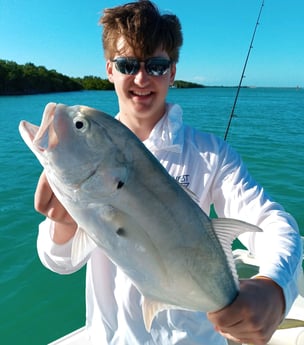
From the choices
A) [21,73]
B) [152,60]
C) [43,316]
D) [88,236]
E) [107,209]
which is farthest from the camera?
[21,73]

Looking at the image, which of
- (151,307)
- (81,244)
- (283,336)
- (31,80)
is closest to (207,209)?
(151,307)

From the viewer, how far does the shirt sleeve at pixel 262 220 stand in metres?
1.50

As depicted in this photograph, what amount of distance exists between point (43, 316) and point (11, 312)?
20.1 inches

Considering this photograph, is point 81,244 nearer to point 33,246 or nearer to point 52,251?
point 52,251

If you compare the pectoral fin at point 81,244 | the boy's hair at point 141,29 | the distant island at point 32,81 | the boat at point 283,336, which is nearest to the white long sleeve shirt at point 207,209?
the pectoral fin at point 81,244

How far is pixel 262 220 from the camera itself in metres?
1.77

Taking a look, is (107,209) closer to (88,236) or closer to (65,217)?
(88,236)

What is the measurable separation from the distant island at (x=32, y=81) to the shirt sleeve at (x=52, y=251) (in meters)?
83.4

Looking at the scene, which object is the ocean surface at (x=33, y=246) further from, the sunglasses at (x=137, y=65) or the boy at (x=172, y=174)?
the sunglasses at (x=137, y=65)

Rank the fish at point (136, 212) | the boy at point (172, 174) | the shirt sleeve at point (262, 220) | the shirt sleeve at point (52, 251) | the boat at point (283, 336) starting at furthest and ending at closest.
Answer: the boat at point (283, 336) → the shirt sleeve at point (52, 251) → the boy at point (172, 174) → the shirt sleeve at point (262, 220) → the fish at point (136, 212)

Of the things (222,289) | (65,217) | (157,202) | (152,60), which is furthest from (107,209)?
(152,60)

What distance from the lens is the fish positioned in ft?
4.49

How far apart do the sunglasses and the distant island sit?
Result: 83005mm

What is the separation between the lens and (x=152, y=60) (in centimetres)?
212
